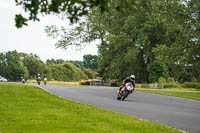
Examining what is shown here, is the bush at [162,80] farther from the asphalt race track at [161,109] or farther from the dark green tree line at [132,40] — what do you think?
the asphalt race track at [161,109]

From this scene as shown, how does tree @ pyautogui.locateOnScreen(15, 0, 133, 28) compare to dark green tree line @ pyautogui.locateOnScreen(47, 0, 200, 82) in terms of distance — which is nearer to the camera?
tree @ pyautogui.locateOnScreen(15, 0, 133, 28)

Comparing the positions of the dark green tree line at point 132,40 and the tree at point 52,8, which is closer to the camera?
the tree at point 52,8

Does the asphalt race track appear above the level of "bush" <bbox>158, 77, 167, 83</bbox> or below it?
below

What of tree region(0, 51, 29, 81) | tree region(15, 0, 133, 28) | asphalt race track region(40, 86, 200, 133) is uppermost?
tree region(0, 51, 29, 81)

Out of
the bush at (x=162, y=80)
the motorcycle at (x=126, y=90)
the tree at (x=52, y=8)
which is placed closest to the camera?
→ the tree at (x=52, y=8)

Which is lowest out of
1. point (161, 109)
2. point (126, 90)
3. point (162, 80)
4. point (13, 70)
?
point (161, 109)

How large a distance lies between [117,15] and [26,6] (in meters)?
55.1

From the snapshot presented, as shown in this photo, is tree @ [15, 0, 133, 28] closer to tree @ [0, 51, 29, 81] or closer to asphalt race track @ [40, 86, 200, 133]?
asphalt race track @ [40, 86, 200, 133]

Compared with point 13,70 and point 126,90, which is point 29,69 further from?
point 126,90

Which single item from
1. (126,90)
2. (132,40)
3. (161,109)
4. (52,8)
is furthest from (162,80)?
(52,8)

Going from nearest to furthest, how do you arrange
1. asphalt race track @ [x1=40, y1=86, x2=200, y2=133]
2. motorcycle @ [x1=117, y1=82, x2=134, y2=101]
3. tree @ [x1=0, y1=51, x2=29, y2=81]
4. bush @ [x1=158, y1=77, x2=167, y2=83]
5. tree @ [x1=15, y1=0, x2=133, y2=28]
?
tree @ [x1=15, y1=0, x2=133, y2=28] < asphalt race track @ [x1=40, y1=86, x2=200, y2=133] < motorcycle @ [x1=117, y1=82, x2=134, y2=101] < bush @ [x1=158, y1=77, x2=167, y2=83] < tree @ [x1=0, y1=51, x2=29, y2=81]

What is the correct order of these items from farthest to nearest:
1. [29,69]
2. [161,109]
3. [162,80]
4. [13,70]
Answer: [29,69] < [13,70] < [162,80] < [161,109]

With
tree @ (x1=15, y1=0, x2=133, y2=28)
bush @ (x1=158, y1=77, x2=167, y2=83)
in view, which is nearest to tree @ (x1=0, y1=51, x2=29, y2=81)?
bush @ (x1=158, y1=77, x2=167, y2=83)

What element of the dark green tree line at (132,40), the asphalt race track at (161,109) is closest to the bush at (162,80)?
the dark green tree line at (132,40)
